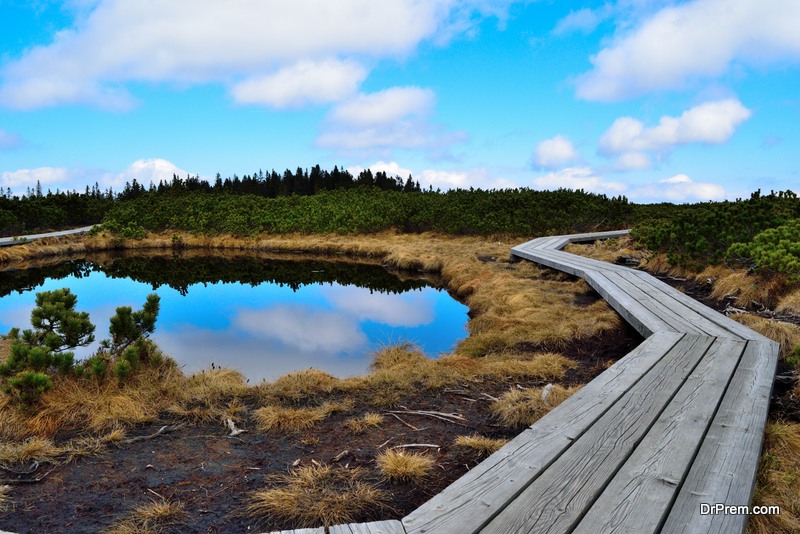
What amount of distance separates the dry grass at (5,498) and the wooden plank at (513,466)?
2706mm

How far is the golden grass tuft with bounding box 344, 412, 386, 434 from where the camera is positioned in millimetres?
4301

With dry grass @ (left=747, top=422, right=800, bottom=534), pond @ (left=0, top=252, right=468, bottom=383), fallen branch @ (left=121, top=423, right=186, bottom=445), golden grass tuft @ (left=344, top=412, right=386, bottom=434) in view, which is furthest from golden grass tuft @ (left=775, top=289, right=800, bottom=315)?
fallen branch @ (left=121, top=423, right=186, bottom=445)

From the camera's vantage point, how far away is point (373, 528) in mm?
2408

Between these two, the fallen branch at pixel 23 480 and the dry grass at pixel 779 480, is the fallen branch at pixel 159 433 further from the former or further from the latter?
the dry grass at pixel 779 480

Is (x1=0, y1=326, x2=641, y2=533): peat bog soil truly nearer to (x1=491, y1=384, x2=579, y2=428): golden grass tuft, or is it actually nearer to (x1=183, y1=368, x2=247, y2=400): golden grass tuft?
(x1=491, y1=384, x2=579, y2=428): golden grass tuft

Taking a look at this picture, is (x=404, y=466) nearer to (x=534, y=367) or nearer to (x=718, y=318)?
(x=534, y=367)

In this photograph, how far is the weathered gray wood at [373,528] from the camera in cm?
237

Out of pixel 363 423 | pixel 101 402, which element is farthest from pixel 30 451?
pixel 363 423

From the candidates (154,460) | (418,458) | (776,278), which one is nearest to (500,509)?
(418,458)

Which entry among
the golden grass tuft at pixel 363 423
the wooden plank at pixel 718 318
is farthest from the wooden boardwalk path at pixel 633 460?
the golden grass tuft at pixel 363 423

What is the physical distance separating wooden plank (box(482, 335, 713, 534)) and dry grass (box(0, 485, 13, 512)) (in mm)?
3101

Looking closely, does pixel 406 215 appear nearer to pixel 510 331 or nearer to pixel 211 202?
pixel 211 202

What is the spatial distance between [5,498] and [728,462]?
455 centimetres

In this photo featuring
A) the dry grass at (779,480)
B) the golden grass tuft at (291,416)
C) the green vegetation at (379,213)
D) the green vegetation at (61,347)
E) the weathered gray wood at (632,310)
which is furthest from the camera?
the green vegetation at (379,213)
